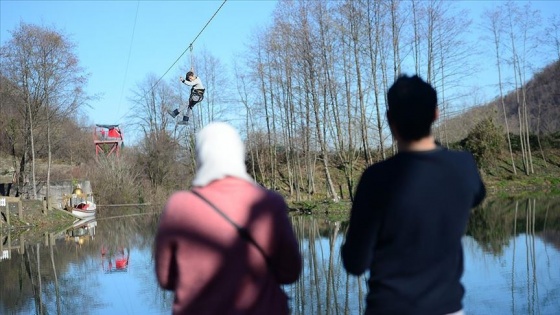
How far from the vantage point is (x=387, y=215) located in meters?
2.68

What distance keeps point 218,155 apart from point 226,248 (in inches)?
15.9

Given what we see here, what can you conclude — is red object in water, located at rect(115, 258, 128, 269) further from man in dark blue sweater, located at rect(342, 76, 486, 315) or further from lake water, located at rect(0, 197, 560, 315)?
man in dark blue sweater, located at rect(342, 76, 486, 315)

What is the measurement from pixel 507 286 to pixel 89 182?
39.0 metres

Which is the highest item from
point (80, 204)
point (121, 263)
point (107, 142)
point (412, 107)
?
point (107, 142)

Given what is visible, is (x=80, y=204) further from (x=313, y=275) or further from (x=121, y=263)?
(x=313, y=275)

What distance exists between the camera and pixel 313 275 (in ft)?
35.6

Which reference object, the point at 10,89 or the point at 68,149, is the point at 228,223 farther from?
the point at 68,149

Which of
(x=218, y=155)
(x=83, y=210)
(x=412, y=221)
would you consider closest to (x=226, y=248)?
(x=218, y=155)

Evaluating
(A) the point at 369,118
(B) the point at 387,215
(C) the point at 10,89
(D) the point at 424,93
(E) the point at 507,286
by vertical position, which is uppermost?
(C) the point at 10,89

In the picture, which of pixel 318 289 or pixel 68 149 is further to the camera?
pixel 68 149

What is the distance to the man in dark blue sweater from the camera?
267cm

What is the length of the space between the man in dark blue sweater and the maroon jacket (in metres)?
0.32

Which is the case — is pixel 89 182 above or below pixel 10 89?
below

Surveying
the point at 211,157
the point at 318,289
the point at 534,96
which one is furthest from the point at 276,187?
→ the point at 211,157
